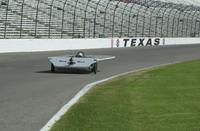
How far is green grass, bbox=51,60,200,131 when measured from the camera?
618 centimetres

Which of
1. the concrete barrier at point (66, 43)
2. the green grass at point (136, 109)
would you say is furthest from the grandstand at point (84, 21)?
the green grass at point (136, 109)

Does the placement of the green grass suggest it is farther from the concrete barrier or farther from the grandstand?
the grandstand

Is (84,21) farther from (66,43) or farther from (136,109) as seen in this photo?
(136,109)

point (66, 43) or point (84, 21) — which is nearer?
point (66, 43)

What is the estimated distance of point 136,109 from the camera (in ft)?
24.6

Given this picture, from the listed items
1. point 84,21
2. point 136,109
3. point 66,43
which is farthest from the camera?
point 84,21

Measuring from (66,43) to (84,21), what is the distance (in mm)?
4847

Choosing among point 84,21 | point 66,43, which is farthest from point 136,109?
point 84,21

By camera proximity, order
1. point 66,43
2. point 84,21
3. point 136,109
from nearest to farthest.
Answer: point 136,109
point 66,43
point 84,21

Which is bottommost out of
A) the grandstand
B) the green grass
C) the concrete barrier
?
the green grass

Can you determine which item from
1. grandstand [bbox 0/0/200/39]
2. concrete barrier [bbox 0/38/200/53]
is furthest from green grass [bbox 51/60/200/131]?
grandstand [bbox 0/0/200/39]

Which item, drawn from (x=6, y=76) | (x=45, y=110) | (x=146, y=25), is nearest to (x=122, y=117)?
(x=45, y=110)

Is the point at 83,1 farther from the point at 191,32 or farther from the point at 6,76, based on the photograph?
the point at 6,76

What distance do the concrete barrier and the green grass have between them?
69.1 ft
